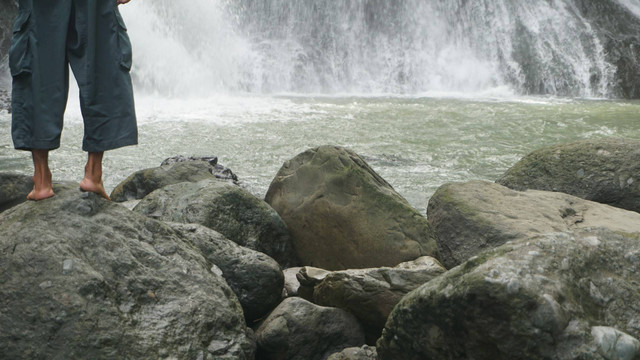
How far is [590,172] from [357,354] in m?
3.44

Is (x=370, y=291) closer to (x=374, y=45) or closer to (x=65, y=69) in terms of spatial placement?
(x=65, y=69)

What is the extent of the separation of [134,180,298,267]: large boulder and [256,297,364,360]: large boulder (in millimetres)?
1111

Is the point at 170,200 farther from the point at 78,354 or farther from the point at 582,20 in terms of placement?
the point at 582,20

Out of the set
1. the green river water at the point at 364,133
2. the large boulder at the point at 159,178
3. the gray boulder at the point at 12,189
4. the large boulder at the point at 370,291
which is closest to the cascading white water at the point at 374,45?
the green river water at the point at 364,133

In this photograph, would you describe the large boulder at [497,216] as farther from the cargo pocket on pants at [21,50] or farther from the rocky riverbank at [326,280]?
the cargo pocket on pants at [21,50]

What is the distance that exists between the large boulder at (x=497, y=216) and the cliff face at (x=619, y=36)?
15607mm

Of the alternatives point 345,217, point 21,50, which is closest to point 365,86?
point 345,217

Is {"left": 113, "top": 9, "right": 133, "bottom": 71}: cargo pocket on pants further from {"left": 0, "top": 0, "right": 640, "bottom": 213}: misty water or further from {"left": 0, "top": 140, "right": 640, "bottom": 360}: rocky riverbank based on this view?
{"left": 0, "top": 0, "right": 640, "bottom": 213}: misty water

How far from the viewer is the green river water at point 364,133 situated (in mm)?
9820

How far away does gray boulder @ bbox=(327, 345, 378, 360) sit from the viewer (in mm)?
3850

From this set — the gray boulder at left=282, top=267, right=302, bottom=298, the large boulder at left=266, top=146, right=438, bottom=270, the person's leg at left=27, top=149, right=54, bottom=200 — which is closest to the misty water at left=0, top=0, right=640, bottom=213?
the large boulder at left=266, top=146, right=438, bottom=270

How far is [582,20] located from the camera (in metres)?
21.5

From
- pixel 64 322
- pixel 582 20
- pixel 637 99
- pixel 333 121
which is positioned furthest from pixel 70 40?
pixel 582 20

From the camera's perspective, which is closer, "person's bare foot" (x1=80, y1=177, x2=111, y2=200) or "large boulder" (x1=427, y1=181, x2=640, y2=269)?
"person's bare foot" (x1=80, y1=177, x2=111, y2=200)
